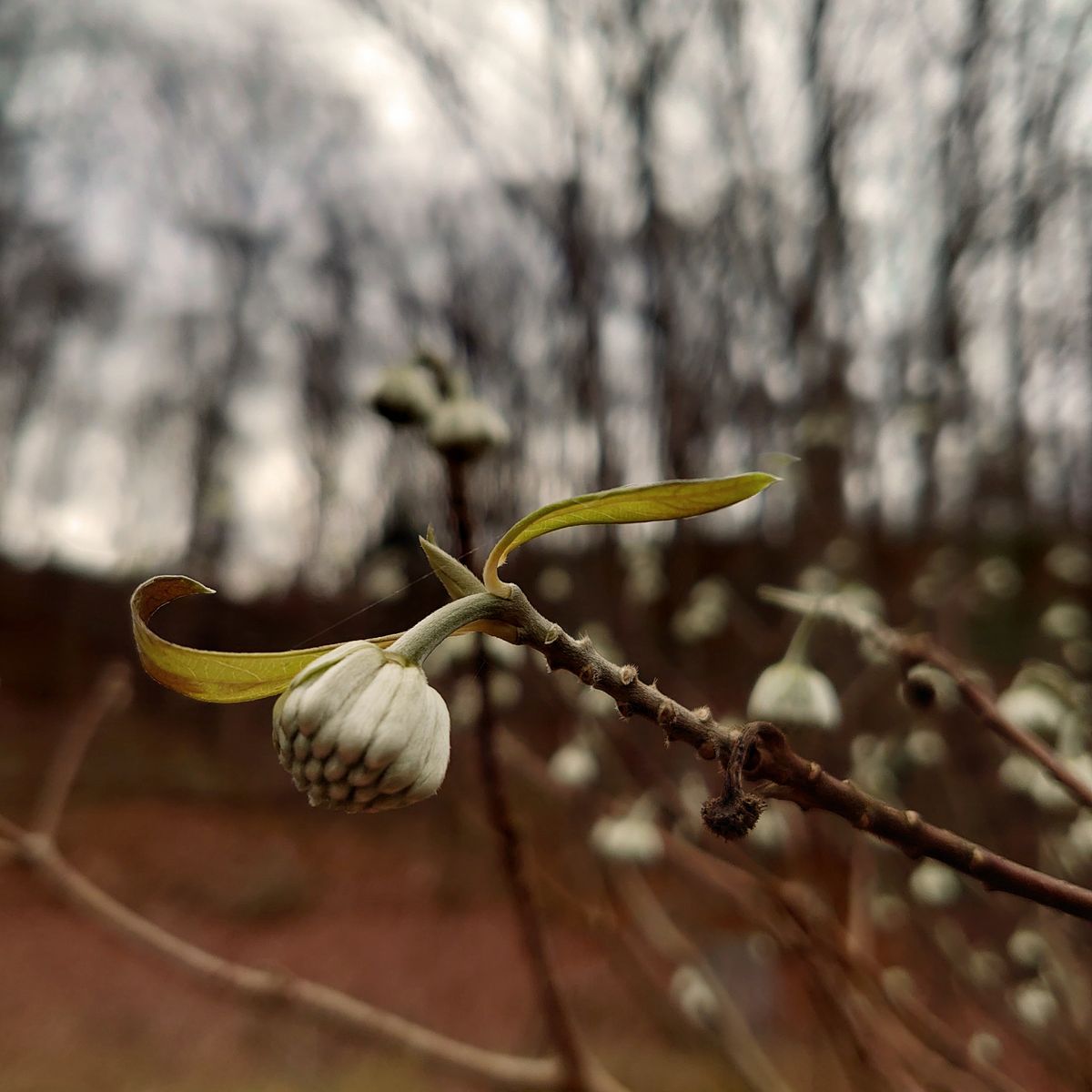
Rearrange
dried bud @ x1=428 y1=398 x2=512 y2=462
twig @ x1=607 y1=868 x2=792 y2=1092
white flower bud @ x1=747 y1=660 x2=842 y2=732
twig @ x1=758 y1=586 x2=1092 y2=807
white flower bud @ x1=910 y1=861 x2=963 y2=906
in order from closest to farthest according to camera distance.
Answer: twig @ x1=758 y1=586 x2=1092 y2=807
white flower bud @ x1=747 y1=660 x2=842 y2=732
dried bud @ x1=428 y1=398 x2=512 y2=462
twig @ x1=607 y1=868 x2=792 y2=1092
white flower bud @ x1=910 y1=861 x2=963 y2=906

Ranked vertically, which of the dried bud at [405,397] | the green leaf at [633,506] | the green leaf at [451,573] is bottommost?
the green leaf at [451,573]

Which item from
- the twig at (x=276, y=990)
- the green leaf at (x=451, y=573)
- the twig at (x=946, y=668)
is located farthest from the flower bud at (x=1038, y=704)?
the green leaf at (x=451, y=573)

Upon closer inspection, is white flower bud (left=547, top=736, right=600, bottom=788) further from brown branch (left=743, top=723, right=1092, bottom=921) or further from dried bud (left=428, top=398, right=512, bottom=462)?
brown branch (left=743, top=723, right=1092, bottom=921)

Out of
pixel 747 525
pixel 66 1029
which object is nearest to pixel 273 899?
pixel 66 1029

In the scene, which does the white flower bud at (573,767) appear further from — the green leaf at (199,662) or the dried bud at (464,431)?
the green leaf at (199,662)

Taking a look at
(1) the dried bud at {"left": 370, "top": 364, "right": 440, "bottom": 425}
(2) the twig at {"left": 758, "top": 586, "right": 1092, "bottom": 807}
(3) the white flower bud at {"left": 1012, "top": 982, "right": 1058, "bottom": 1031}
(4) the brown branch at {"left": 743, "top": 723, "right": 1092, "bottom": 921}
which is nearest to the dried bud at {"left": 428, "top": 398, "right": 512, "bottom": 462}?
(1) the dried bud at {"left": 370, "top": 364, "right": 440, "bottom": 425}

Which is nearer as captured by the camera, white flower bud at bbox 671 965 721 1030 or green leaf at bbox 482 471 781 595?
green leaf at bbox 482 471 781 595

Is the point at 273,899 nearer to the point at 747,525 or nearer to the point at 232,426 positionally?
the point at 747,525
